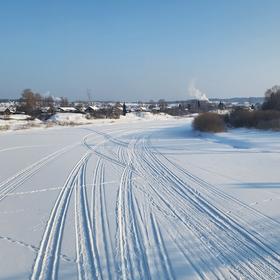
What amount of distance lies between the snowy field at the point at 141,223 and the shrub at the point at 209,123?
74.3 feet

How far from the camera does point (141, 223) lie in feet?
23.0

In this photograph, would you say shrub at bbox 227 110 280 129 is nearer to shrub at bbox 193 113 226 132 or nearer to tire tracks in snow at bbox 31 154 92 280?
shrub at bbox 193 113 226 132

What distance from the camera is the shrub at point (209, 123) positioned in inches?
1411

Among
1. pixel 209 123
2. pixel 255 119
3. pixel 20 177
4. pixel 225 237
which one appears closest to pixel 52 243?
pixel 225 237

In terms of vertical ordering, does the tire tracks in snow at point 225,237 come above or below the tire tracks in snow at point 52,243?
below

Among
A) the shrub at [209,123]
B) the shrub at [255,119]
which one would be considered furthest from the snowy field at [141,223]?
the shrub at [209,123]

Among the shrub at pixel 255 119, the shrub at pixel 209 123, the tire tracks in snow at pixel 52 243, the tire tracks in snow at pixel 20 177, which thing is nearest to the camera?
the tire tracks in snow at pixel 52 243

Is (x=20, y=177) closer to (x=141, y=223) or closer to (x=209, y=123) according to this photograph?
(x=141, y=223)

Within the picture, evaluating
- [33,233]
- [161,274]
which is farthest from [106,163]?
[161,274]

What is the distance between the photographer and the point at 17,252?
575 centimetres

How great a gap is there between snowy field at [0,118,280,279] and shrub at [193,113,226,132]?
74.3ft

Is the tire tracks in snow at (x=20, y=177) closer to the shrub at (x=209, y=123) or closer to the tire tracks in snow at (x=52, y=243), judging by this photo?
the tire tracks in snow at (x=52, y=243)

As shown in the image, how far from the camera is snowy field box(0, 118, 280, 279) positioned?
5.07 meters

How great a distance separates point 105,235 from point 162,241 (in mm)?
1150
